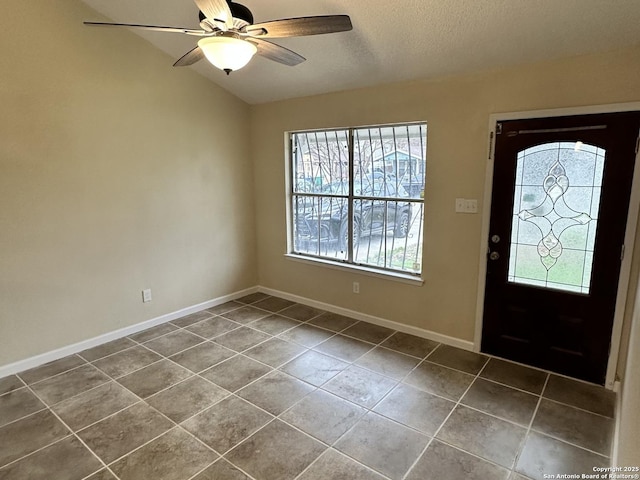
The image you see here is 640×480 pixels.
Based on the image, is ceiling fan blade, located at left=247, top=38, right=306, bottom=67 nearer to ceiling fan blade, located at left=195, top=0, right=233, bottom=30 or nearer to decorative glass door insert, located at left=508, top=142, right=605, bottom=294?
ceiling fan blade, located at left=195, top=0, right=233, bottom=30

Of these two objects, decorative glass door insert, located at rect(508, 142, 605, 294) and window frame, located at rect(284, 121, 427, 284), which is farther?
window frame, located at rect(284, 121, 427, 284)

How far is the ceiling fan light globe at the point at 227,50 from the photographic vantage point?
6.17 feet

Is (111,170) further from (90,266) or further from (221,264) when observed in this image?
(221,264)

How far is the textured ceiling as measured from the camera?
7.39 ft

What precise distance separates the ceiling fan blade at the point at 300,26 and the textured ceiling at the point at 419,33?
756mm

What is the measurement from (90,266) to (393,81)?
314 cm

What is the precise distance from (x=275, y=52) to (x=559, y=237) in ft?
7.78

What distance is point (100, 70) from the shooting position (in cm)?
320

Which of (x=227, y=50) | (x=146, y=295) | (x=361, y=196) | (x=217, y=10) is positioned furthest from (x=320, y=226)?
(x=217, y=10)

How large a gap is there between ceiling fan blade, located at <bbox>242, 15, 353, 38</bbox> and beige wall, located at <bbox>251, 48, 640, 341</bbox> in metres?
1.54

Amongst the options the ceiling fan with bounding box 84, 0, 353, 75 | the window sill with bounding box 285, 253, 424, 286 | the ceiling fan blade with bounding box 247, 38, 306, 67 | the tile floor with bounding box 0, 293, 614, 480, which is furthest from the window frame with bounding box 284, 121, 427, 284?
the ceiling fan with bounding box 84, 0, 353, 75

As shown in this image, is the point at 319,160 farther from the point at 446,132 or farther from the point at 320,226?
the point at 446,132

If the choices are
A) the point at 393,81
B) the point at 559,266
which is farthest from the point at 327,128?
the point at 559,266

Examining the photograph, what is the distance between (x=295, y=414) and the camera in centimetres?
245
